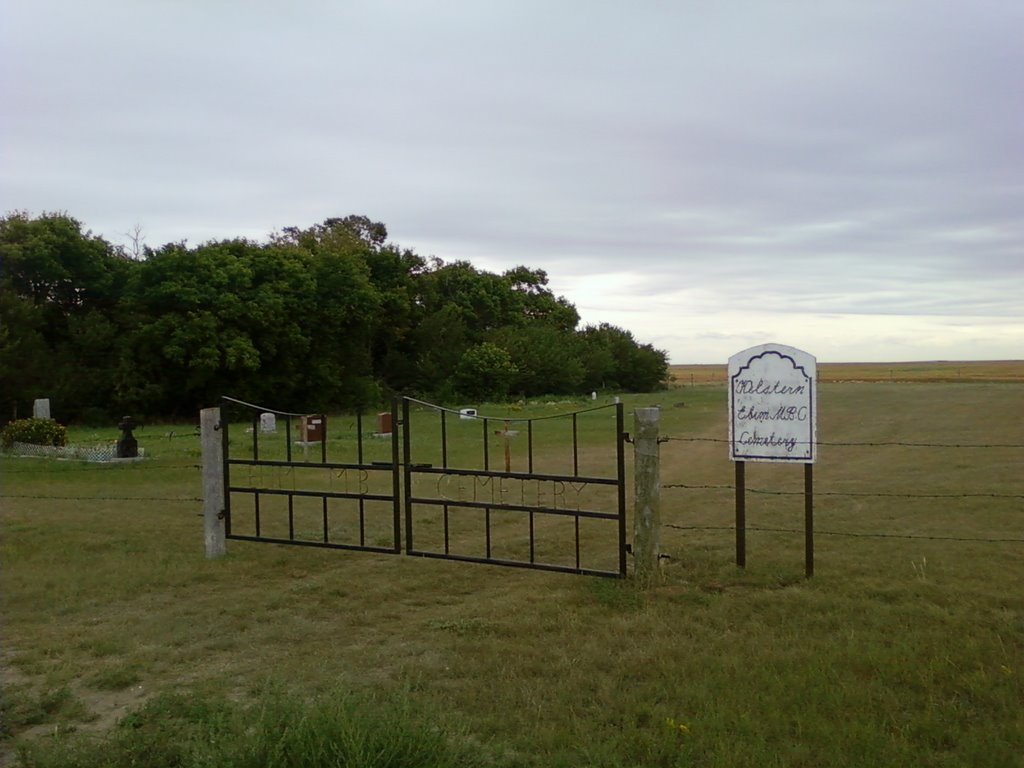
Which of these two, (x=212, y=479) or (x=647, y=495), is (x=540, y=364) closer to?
(x=212, y=479)

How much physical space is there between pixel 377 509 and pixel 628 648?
6.46 m

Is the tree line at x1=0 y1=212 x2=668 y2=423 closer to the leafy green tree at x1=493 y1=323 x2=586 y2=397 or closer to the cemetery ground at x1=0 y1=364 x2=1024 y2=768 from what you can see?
the leafy green tree at x1=493 y1=323 x2=586 y2=397

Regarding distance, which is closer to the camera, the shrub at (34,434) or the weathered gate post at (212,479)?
the weathered gate post at (212,479)

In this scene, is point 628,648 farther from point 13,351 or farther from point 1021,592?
point 13,351

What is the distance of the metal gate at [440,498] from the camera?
24.2 feet

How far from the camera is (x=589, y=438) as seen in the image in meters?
21.5

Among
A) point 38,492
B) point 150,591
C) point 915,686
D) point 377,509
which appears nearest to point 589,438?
point 377,509

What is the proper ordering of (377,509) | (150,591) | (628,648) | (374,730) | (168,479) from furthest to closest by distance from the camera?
(168,479) < (377,509) < (150,591) < (628,648) < (374,730)

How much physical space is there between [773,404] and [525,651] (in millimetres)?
2909

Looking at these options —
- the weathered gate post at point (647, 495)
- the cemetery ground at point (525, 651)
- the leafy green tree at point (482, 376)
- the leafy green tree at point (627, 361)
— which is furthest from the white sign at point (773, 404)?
the leafy green tree at point (627, 361)

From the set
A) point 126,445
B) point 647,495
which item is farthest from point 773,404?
point 126,445

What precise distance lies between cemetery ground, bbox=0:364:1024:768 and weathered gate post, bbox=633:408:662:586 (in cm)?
21

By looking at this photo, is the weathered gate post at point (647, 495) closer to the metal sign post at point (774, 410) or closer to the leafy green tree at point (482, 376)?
the metal sign post at point (774, 410)

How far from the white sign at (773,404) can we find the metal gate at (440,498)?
41.4 inches
